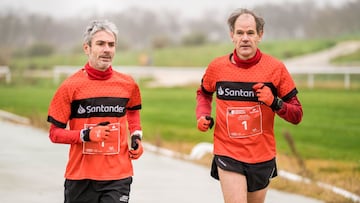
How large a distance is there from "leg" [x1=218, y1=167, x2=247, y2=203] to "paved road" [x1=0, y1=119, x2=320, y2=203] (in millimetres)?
3260

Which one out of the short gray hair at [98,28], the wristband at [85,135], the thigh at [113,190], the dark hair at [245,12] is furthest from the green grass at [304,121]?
the wristband at [85,135]

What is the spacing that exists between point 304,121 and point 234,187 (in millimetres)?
16854

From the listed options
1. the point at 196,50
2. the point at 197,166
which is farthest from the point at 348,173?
the point at 196,50

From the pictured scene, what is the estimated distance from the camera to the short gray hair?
6398mm

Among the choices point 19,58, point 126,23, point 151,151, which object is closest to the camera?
point 151,151

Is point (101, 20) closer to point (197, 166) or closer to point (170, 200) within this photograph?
point (170, 200)

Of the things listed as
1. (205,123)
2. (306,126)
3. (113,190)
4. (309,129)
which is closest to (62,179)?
(205,123)

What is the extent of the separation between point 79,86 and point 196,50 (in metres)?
65.4

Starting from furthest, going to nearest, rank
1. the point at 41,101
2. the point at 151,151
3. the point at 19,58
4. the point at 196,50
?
1. the point at 196,50
2. the point at 19,58
3. the point at 41,101
4. the point at 151,151

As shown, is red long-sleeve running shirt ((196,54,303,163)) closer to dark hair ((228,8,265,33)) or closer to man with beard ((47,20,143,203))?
dark hair ((228,8,265,33))

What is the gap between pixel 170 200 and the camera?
997 centimetres

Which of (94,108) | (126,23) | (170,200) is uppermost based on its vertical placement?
(126,23)

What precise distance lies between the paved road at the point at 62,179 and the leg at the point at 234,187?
3260mm

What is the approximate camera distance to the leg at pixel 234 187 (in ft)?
21.6
